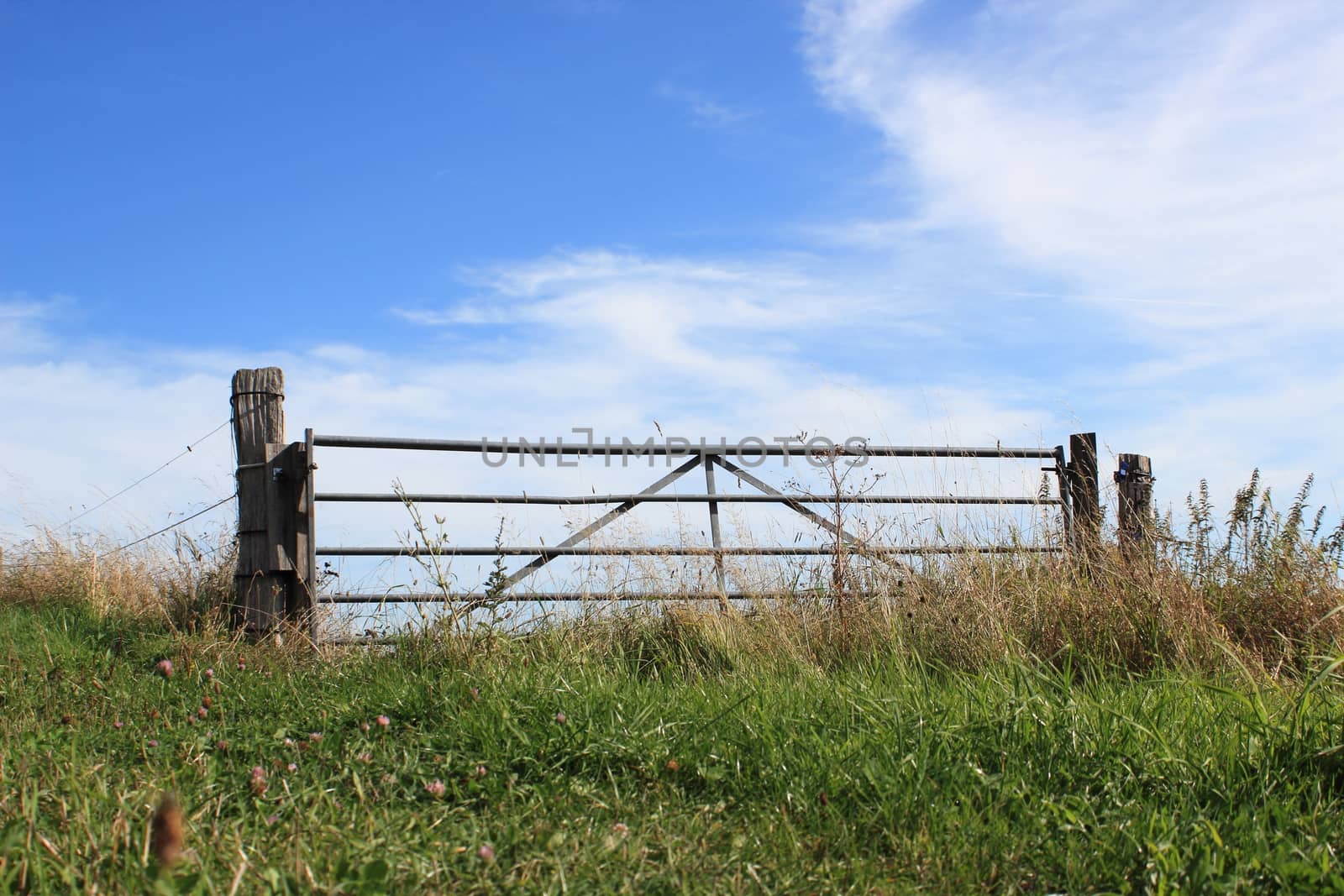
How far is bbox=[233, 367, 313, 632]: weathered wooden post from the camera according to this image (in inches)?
231

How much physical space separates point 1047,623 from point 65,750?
4180 mm

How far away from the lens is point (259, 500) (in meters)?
5.98

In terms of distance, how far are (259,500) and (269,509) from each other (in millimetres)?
96

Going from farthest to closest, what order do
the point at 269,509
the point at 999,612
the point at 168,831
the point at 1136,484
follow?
1. the point at 1136,484
2. the point at 269,509
3. the point at 999,612
4. the point at 168,831

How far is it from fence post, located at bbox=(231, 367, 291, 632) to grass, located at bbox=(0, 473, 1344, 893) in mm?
1092

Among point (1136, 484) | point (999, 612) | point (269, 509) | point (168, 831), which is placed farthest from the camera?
point (1136, 484)

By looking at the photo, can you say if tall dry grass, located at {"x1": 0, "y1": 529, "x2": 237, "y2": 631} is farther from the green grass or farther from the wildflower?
the wildflower

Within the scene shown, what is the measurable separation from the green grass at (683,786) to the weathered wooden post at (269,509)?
190cm

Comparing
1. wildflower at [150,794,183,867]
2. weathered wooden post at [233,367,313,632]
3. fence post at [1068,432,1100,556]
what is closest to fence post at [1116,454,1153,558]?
fence post at [1068,432,1100,556]

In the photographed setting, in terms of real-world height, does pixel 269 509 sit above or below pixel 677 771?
→ above

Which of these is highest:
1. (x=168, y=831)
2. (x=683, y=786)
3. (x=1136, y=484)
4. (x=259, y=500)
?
(x=259, y=500)

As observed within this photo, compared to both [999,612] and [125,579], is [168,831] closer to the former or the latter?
[999,612]

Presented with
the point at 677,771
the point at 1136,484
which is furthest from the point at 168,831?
the point at 1136,484

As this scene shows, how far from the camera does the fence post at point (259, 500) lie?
584cm
